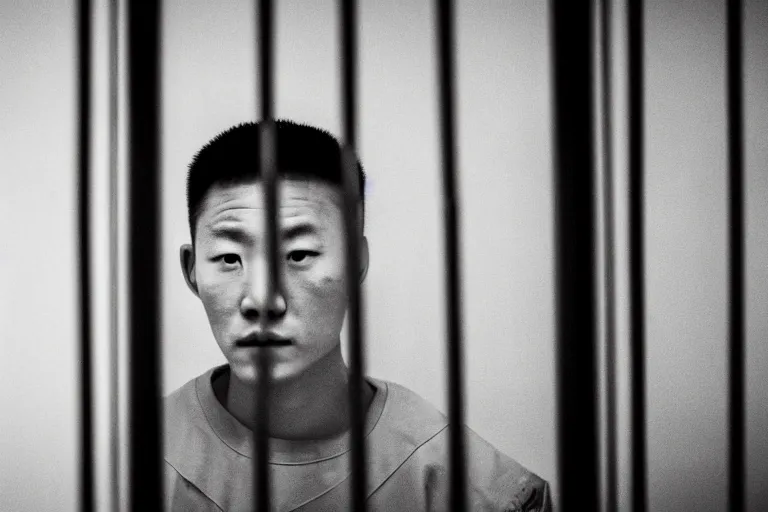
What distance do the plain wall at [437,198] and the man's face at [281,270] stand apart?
0.04 m

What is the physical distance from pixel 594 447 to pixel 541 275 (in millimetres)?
240

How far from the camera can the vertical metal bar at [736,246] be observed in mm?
892

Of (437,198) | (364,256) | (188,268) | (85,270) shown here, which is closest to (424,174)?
(437,198)

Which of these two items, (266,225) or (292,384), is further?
(292,384)

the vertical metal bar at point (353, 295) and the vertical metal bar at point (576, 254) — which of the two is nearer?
the vertical metal bar at point (353, 295)

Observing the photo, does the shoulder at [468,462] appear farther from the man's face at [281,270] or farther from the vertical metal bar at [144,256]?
the vertical metal bar at [144,256]

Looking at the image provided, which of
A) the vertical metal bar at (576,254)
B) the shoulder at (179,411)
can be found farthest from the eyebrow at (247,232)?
the vertical metal bar at (576,254)

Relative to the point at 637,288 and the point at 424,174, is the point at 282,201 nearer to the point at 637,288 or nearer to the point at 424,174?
the point at 424,174

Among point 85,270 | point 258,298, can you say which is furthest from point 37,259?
point 258,298

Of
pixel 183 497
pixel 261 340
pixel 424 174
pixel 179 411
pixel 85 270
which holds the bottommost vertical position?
pixel 183 497

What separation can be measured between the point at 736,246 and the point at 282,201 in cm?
61

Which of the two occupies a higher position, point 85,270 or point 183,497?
point 85,270

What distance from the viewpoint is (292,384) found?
0.93m

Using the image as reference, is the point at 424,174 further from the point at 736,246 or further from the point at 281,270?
the point at 736,246
